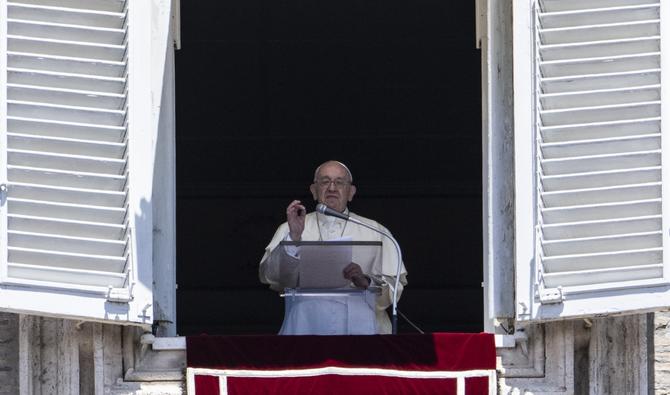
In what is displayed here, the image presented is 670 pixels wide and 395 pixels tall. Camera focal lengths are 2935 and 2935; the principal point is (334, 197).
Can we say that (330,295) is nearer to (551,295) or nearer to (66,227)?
(551,295)

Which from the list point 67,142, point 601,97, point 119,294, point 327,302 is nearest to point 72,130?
point 67,142

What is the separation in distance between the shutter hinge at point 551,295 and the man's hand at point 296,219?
1341 mm

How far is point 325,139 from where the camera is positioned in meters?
16.2

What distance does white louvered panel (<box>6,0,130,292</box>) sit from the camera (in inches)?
439

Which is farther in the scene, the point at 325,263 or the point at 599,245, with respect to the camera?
the point at 325,263

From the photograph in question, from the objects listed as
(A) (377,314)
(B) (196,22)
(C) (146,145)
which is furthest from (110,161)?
(B) (196,22)

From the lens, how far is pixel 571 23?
11336mm

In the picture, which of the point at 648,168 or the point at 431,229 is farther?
the point at 431,229

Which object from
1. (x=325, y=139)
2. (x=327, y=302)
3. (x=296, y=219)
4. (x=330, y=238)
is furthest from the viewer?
(x=325, y=139)

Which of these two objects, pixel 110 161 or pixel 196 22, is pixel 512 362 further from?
pixel 196 22

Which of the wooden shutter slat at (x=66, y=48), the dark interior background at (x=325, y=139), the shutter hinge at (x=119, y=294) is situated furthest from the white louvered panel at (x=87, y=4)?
→ the dark interior background at (x=325, y=139)

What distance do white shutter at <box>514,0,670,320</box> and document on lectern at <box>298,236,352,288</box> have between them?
783 millimetres

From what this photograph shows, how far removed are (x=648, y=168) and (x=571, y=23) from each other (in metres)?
0.64

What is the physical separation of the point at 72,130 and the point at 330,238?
1.98m
